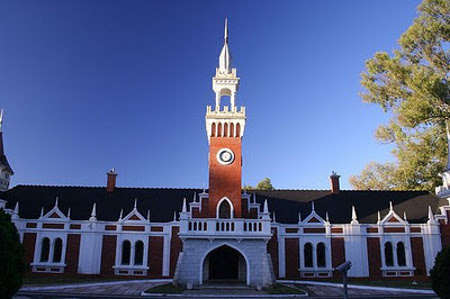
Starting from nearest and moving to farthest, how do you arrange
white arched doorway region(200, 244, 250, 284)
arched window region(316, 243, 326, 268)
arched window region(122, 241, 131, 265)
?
white arched doorway region(200, 244, 250, 284)
arched window region(316, 243, 326, 268)
arched window region(122, 241, 131, 265)

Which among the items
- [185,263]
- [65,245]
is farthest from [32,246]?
[185,263]

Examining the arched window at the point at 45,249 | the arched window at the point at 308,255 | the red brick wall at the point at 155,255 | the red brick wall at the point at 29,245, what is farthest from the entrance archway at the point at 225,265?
the red brick wall at the point at 29,245

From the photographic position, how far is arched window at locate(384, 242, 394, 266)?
111 feet

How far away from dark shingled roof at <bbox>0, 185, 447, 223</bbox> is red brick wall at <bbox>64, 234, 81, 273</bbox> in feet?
6.50

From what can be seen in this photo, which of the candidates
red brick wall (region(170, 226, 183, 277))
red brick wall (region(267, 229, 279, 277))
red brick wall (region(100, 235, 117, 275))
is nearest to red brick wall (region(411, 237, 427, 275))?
red brick wall (region(267, 229, 279, 277))

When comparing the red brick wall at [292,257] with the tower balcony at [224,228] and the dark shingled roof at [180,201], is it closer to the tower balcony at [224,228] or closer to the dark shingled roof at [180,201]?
the dark shingled roof at [180,201]

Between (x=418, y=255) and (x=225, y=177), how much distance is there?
19.4 metres

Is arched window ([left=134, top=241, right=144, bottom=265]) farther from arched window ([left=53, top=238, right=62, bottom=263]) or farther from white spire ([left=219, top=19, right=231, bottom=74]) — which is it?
white spire ([left=219, top=19, right=231, bottom=74])

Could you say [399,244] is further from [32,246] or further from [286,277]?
[32,246]

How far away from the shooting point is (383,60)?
126ft

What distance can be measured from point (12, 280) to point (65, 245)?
21.5 meters

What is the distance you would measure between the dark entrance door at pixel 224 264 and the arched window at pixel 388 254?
1448cm

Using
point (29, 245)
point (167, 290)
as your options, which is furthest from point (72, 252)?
point (167, 290)

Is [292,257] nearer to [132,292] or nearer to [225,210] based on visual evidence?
[225,210]
